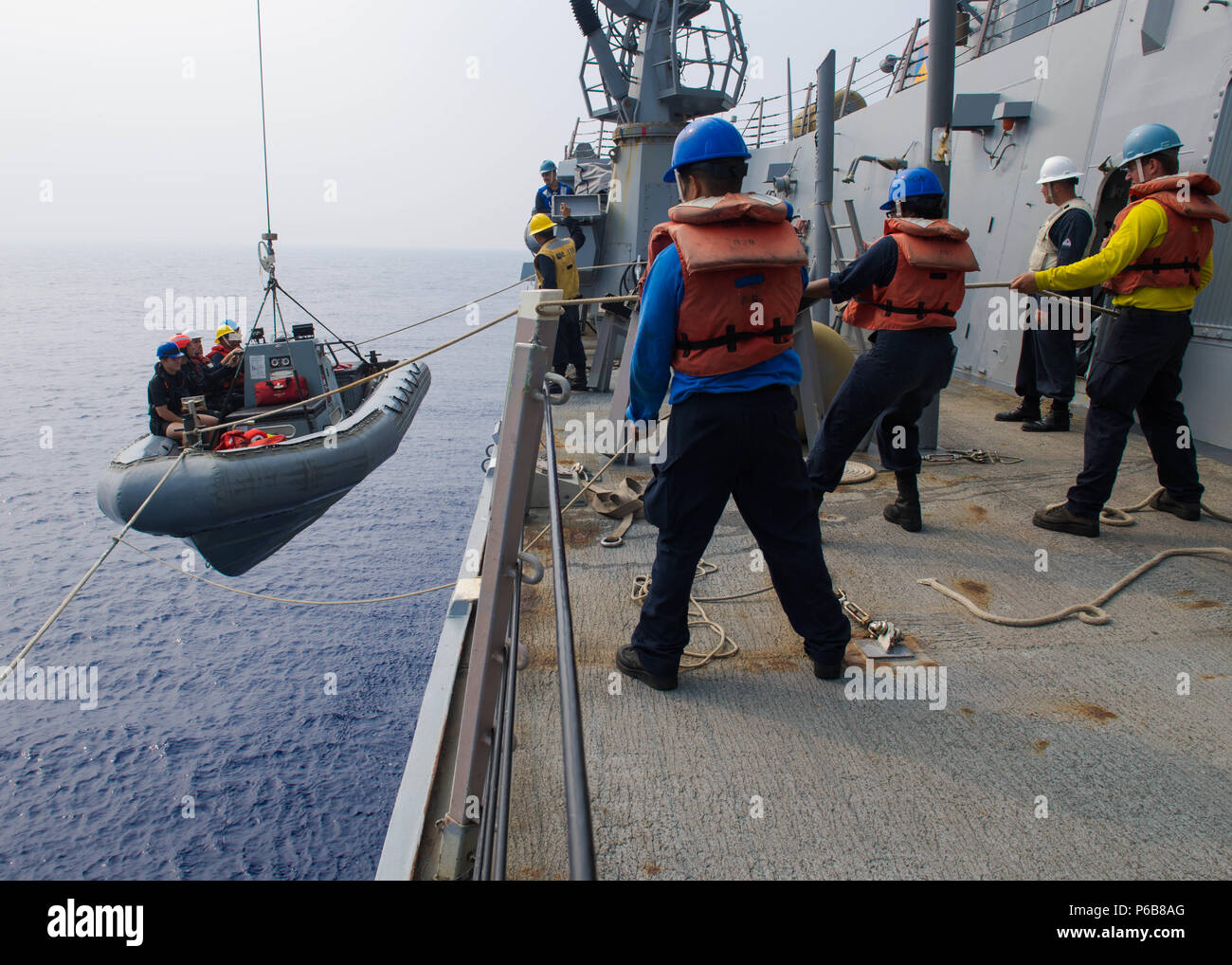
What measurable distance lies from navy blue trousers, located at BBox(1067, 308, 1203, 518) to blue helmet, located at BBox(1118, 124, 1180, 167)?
721mm

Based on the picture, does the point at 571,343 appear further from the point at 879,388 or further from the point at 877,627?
the point at 877,627

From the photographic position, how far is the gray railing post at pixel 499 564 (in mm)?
1789

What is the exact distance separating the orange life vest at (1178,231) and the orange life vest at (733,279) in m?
2.21

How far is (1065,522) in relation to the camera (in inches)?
163

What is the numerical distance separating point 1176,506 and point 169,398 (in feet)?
30.7

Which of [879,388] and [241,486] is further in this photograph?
[241,486]

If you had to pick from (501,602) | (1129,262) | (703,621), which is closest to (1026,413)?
(1129,262)

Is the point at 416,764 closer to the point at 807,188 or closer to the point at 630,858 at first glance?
the point at 630,858


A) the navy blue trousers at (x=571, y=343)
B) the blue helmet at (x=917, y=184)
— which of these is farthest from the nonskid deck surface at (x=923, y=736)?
the navy blue trousers at (x=571, y=343)

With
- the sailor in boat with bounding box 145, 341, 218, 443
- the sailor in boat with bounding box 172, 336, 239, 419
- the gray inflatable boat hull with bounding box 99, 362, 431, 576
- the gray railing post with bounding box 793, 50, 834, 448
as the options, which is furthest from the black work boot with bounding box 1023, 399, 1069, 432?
the sailor in boat with bounding box 172, 336, 239, 419

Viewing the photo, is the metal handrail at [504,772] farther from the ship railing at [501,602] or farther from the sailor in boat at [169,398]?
the sailor in boat at [169,398]

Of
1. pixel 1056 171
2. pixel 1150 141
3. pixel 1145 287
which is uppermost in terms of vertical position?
pixel 1056 171

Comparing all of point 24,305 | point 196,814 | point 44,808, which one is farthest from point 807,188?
point 24,305
